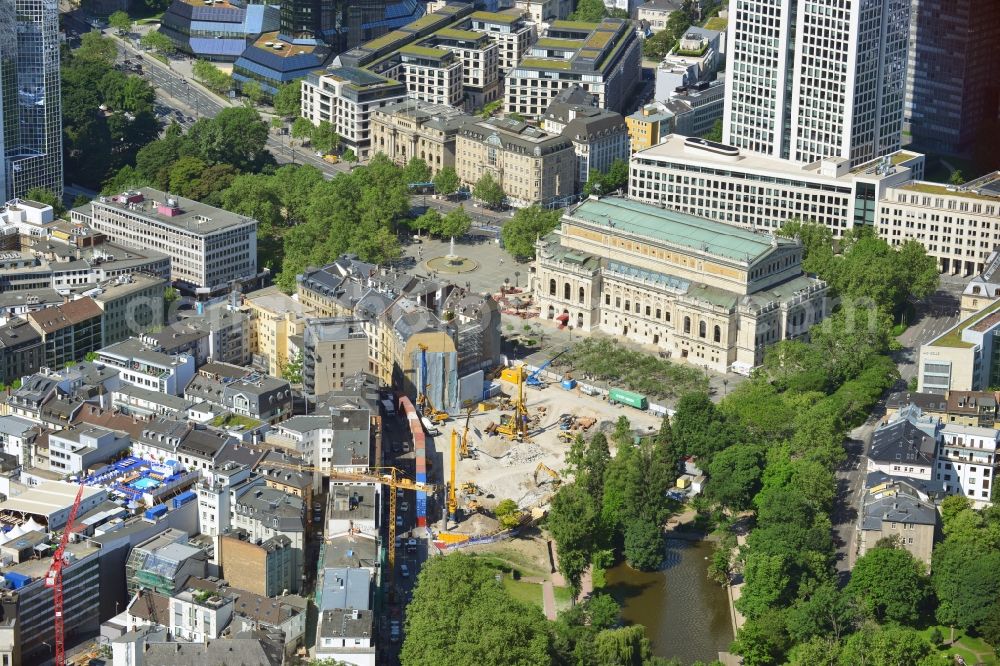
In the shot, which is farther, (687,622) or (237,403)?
(237,403)

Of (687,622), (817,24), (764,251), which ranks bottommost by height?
(687,622)

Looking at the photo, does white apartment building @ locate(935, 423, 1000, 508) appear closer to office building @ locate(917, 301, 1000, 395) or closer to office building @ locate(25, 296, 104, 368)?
office building @ locate(917, 301, 1000, 395)

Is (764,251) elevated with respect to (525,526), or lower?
elevated

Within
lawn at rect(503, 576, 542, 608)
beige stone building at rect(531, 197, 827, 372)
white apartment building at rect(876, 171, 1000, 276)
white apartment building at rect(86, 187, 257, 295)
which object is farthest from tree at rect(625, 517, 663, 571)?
white apartment building at rect(86, 187, 257, 295)

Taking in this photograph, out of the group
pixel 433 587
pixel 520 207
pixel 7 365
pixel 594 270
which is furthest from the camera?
pixel 520 207

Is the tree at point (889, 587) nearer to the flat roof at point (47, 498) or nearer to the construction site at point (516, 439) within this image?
the construction site at point (516, 439)

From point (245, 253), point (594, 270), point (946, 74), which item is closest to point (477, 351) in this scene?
point (594, 270)

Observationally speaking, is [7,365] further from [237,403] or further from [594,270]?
[594,270]
